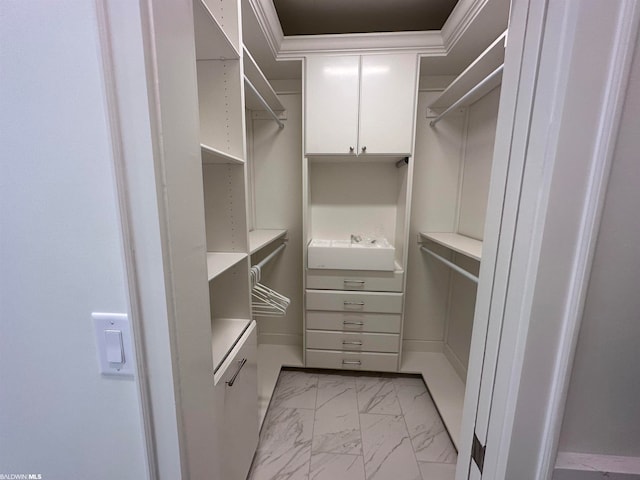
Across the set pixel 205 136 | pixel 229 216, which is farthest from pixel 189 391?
pixel 205 136

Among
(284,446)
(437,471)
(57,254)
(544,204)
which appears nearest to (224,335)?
(57,254)

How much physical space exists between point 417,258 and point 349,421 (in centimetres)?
134

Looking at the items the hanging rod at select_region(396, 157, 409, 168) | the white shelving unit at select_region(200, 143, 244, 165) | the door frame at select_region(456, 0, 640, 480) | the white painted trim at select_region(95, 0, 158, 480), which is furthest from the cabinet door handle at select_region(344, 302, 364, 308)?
the white painted trim at select_region(95, 0, 158, 480)

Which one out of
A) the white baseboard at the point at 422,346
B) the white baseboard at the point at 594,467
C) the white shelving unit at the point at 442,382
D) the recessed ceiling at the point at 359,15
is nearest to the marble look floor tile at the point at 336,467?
the white shelving unit at the point at 442,382

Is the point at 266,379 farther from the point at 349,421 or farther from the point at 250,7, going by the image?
the point at 250,7

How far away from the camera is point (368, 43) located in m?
1.69

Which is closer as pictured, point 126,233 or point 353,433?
point 126,233

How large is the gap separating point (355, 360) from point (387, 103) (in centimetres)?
188

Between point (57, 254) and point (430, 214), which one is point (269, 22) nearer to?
point (57, 254)

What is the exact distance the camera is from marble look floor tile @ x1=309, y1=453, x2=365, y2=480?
1353 millimetres

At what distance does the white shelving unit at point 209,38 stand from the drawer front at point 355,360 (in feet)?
6.36

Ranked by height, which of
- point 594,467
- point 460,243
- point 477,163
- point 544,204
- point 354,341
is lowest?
point 354,341

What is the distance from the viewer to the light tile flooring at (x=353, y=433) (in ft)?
4.55

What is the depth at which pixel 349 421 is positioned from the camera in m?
1.69
